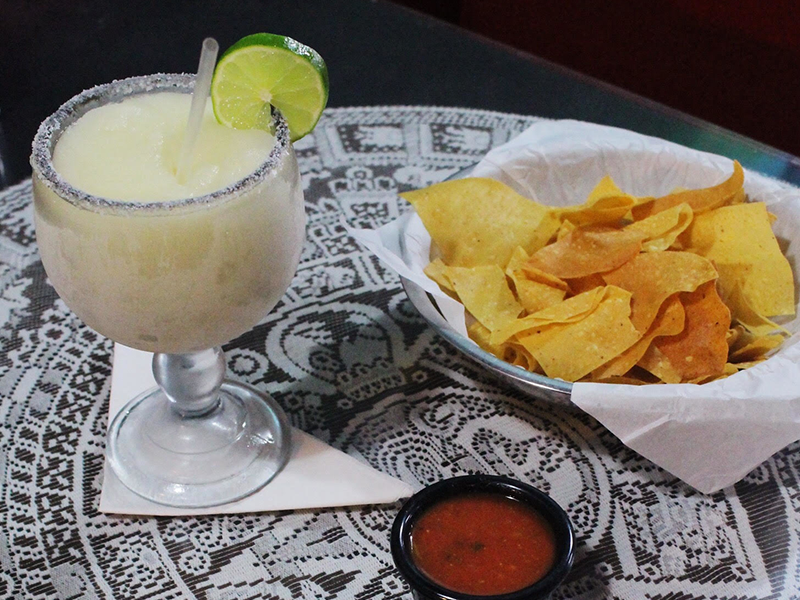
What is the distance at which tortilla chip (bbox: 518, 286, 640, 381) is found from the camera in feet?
3.33

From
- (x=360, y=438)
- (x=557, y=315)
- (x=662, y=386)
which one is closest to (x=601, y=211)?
(x=557, y=315)

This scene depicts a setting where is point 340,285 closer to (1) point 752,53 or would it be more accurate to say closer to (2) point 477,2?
(1) point 752,53

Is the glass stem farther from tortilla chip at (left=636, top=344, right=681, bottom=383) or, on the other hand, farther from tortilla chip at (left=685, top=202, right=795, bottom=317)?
tortilla chip at (left=685, top=202, right=795, bottom=317)

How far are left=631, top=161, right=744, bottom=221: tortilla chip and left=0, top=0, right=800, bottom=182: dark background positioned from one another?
25 cm

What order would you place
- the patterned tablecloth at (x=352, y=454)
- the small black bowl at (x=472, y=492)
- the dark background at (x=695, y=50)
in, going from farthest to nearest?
1. the dark background at (x=695, y=50)
2. the patterned tablecloth at (x=352, y=454)
3. the small black bowl at (x=472, y=492)

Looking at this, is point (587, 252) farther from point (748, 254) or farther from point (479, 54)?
point (479, 54)

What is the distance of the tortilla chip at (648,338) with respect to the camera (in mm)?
1029

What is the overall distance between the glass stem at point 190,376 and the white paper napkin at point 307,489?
0.10m

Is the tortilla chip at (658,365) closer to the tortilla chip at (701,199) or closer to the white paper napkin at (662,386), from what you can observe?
the white paper napkin at (662,386)

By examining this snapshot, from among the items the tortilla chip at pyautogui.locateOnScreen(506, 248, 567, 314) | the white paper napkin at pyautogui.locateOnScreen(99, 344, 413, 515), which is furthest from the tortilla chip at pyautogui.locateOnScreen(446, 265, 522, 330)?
the white paper napkin at pyautogui.locateOnScreen(99, 344, 413, 515)

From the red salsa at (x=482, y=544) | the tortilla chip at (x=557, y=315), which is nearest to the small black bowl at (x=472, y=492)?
the red salsa at (x=482, y=544)

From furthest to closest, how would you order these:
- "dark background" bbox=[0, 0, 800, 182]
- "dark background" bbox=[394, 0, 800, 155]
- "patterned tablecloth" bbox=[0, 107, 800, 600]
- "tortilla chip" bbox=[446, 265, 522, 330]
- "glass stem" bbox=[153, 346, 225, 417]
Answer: "dark background" bbox=[394, 0, 800, 155]
"dark background" bbox=[0, 0, 800, 182]
"tortilla chip" bbox=[446, 265, 522, 330]
"glass stem" bbox=[153, 346, 225, 417]
"patterned tablecloth" bbox=[0, 107, 800, 600]

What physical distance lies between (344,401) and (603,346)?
30cm

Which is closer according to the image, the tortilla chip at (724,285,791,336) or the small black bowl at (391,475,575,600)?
the small black bowl at (391,475,575,600)
